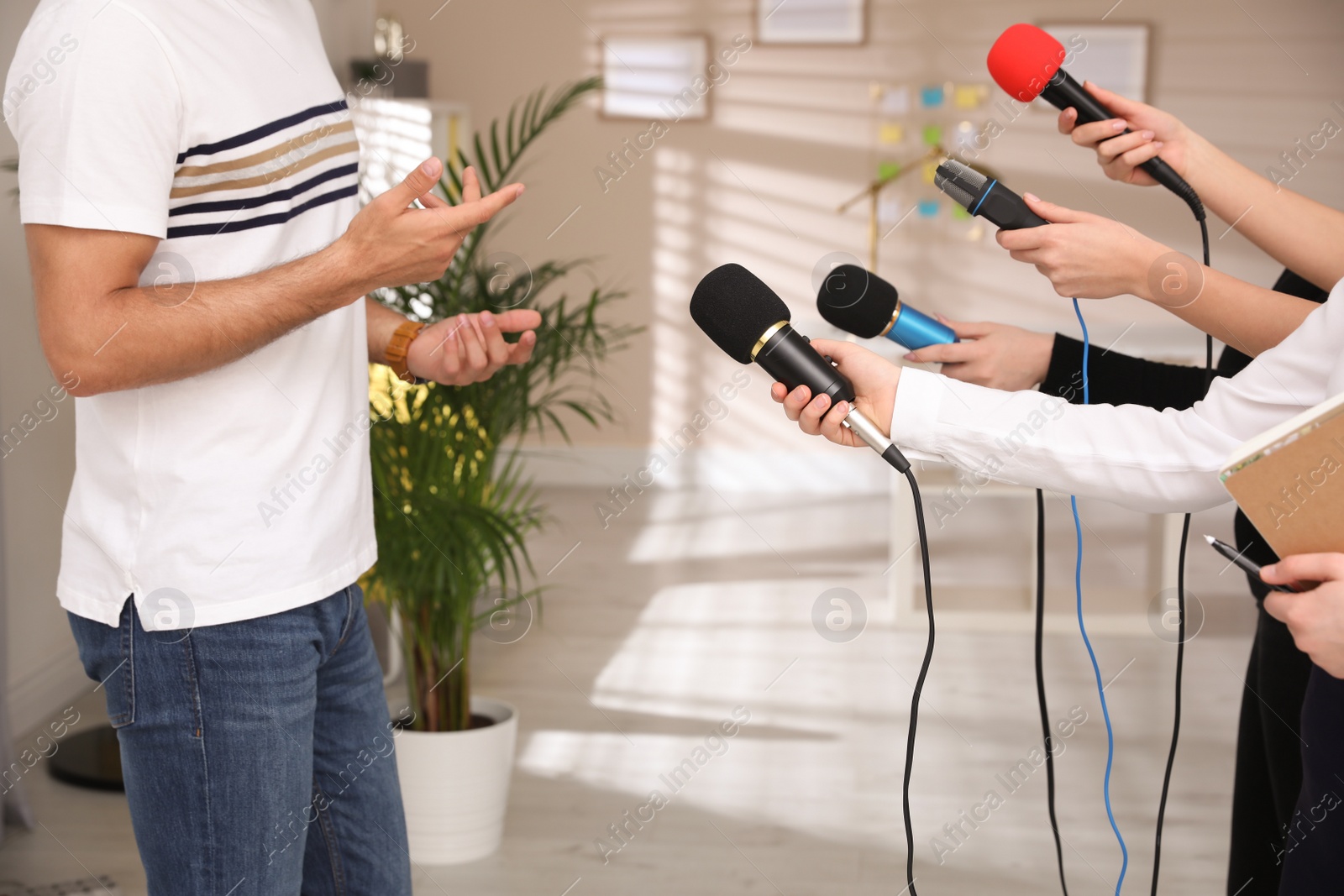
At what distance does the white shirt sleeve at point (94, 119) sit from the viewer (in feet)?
3.04

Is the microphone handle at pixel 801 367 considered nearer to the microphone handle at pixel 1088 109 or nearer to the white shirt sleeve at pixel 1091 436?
the white shirt sleeve at pixel 1091 436

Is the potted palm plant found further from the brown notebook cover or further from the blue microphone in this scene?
the brown notebook cover

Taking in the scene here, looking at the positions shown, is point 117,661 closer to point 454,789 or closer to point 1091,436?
point 1091,436

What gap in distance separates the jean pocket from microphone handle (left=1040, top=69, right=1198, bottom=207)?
3.75 feet

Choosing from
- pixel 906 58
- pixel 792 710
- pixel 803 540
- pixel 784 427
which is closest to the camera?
pixel 792 710

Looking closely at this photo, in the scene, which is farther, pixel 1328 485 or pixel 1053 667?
pixel 1053 667

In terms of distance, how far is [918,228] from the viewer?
5.42m

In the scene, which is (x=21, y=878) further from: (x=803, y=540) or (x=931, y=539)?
(x=931, y=539)

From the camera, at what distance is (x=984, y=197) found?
1.20 meters

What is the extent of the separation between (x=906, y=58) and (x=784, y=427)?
72.8 inches

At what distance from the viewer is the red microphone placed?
1336mm

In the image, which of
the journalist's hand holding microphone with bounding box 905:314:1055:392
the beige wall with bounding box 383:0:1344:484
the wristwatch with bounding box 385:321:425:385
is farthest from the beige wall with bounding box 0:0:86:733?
the beige wall with bounding box 383:0:1344:484

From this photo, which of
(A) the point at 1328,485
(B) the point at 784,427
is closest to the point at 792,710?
(A) the point at 1328,485

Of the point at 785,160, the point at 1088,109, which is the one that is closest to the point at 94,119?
the point at 1088,109
